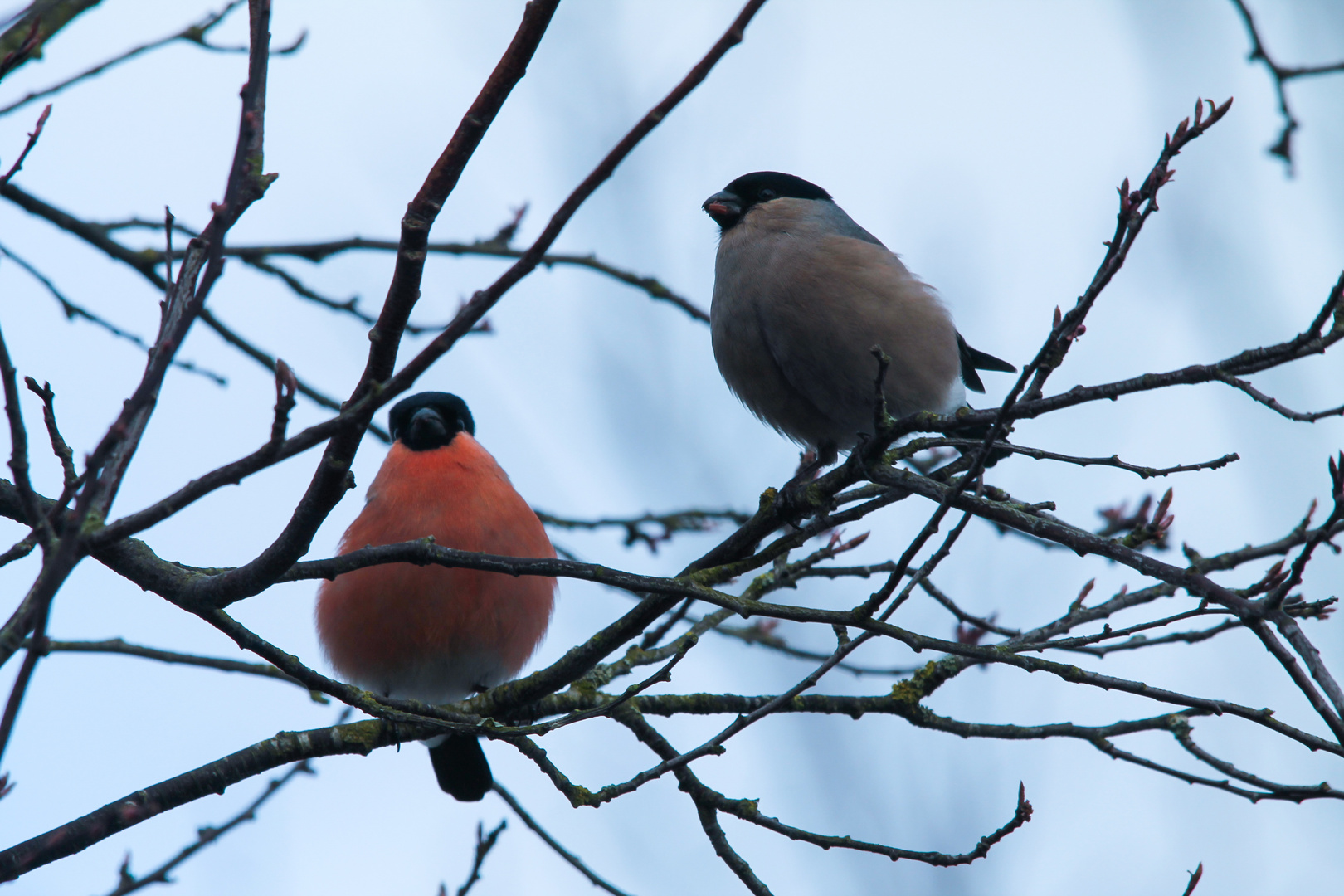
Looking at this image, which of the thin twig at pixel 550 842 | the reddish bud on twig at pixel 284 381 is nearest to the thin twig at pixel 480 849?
the thin twig at pixel 550 842

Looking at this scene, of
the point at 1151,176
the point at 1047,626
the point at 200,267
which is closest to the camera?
the point at 1151,176

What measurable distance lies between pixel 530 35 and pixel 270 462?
2.28ft

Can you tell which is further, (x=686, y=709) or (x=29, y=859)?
(x=686, y=709)

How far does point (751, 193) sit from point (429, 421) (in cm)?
167

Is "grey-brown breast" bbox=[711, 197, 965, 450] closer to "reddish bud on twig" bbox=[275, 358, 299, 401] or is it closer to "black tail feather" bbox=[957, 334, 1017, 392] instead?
"black tail feather" bbox=[957, 334, 1017, 392]

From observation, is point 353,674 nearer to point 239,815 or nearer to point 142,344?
point 239,815

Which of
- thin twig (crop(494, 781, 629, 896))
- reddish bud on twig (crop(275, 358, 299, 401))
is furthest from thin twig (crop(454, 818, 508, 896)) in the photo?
reddish bud on twig (crop(275, 358, 299, 401))

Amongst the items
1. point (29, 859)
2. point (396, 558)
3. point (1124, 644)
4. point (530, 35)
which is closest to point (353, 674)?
point (29, 859)

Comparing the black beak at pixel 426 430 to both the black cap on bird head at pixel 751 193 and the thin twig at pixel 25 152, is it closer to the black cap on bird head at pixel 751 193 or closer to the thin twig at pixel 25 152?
the black cap on bird head at pixel 751 193

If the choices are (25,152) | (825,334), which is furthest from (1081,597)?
(25,152)

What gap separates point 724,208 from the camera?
15.7 feet

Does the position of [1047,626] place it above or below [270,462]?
above

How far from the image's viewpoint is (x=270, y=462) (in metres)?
1.58

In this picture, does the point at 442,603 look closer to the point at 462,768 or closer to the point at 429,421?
the point at 462,768
